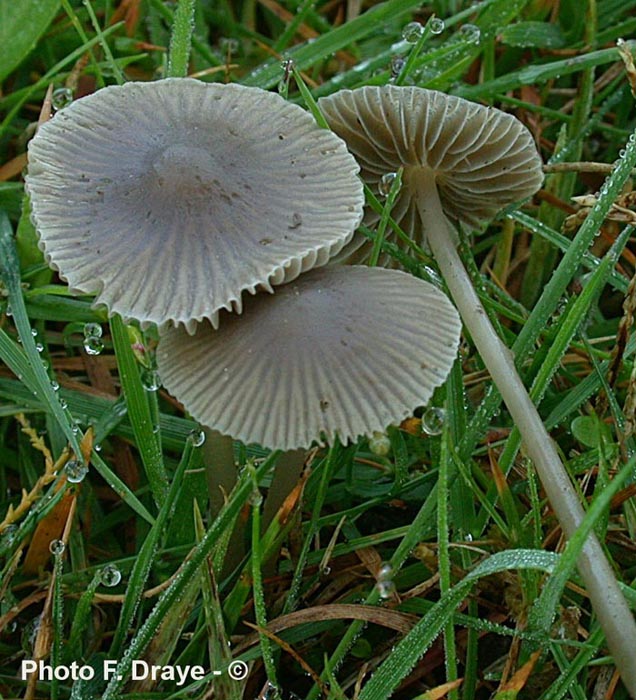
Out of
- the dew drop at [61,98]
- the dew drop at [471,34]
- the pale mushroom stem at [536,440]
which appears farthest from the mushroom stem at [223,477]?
the dew drop at [471,34]

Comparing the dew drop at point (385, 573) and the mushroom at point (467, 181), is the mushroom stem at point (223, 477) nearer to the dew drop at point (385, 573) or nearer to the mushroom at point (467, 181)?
the dew drop at point (385, 573)

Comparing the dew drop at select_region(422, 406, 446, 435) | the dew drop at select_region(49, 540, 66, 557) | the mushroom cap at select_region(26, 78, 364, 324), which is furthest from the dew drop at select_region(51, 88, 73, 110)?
the dew drop at select_region(422, 406, 446, 435)

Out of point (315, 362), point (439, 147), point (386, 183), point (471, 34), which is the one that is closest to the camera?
point (315, 362)

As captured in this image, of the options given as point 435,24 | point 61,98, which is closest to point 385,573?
point 435,24

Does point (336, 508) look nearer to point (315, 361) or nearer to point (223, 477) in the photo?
point (223, 477)

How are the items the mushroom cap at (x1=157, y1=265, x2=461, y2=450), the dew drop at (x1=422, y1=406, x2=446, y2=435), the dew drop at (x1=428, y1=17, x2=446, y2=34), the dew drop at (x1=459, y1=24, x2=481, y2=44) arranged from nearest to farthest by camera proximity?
the mushroom cap at (x1=157, y1=265, x2=461, y2=450) → the dew drop at (x1=422, y1=406, x2=446, y2=435) → the dew drop at (x1=428, y1=17, x2=446, y2=34) → the dew drop at (x1=459, y1=24, x2=481, y2=44)

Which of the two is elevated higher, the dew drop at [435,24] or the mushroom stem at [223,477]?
the dew drop at [435,24]
